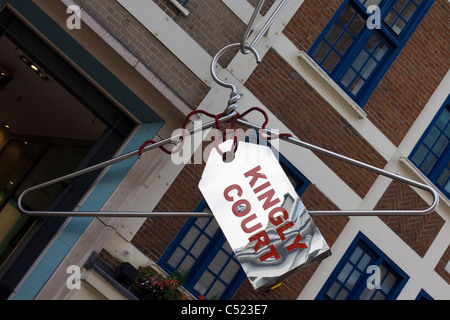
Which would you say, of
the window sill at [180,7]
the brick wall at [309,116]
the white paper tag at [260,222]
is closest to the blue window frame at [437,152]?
the brick wall at [309,116]

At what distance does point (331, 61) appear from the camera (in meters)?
9.99

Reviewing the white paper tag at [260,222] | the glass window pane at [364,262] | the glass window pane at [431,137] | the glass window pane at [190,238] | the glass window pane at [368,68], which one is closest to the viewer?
the white paper tag at [260,222]

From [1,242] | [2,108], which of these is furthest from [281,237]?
[2,108]

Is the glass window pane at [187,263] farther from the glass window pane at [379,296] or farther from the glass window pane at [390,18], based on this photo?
the glass window pane at [390,18]

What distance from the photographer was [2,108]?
14.3m

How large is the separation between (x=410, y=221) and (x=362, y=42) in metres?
2.74

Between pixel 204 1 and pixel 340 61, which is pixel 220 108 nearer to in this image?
pixel 204 1

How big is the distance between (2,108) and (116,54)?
6.48 metres

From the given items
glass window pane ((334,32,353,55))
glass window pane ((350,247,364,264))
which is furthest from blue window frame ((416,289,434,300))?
glass window pane ((334,32,353,55))

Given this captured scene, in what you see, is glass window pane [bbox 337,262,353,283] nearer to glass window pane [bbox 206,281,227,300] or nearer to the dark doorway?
glass window pane [bbox 206,281,227,300]

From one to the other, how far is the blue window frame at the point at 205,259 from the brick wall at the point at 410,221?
158cm

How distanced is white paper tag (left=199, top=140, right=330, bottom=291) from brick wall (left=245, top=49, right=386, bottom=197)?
14.2 ft

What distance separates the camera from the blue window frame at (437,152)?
1066 cm

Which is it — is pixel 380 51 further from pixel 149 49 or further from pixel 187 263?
pixel 187 263
